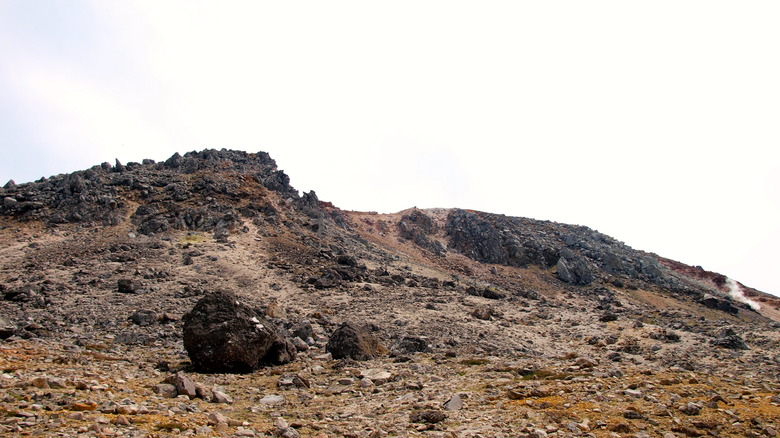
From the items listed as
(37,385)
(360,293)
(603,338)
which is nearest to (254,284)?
(360,293)

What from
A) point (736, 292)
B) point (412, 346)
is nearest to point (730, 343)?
point (412, 346)

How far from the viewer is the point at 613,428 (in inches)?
365

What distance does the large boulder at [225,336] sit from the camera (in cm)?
1525

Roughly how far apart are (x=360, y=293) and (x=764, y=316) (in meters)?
59.6

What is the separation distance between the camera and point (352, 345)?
18312mm

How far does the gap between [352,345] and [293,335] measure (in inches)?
185

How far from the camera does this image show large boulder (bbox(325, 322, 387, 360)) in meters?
18.2

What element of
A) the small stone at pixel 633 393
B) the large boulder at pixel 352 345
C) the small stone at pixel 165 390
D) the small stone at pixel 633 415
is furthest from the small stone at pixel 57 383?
the small stone at pixel 633 393

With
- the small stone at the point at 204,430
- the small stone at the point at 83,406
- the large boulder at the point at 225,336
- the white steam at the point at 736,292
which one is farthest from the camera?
the white steam at the point at 736,292

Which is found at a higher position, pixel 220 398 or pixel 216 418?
pixel 216 418

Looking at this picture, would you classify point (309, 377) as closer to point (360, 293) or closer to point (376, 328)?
point (376, 328)

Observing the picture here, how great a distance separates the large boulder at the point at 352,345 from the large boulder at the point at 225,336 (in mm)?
3000

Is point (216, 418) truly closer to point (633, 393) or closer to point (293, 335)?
point (633, 393)

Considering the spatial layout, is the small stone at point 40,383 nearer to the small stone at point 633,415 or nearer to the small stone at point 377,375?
the small stone at point 377,375
